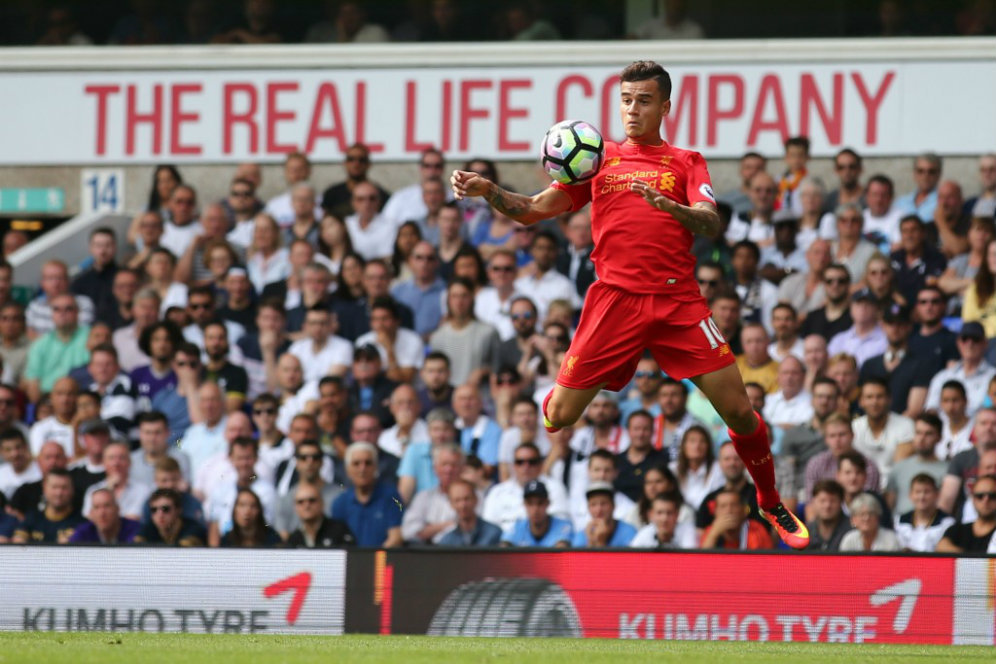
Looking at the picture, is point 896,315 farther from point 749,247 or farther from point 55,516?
point 55,516

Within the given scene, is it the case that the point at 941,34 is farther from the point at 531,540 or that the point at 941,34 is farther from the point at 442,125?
the point at 531,540

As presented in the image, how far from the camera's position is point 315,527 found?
1116cm

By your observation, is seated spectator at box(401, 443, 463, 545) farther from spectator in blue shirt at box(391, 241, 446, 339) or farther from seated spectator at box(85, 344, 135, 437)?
seated spectator at box(85, 344, 135, 437)

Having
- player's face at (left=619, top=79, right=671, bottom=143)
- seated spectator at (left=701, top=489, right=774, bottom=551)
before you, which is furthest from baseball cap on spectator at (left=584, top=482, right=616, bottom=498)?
player's face at (left=619, top=79, right=671, bottom=143)

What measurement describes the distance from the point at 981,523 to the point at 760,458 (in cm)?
276

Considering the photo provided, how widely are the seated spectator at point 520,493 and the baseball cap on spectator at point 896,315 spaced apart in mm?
2638

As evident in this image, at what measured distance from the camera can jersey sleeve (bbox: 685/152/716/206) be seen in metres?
7.74

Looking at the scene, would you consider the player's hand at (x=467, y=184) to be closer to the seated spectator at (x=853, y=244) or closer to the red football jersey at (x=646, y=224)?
the red football jersey at (x=646, y=224)

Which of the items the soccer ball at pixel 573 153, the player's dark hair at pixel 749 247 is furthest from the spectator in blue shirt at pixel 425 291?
the soccer ball at pixel 573 153

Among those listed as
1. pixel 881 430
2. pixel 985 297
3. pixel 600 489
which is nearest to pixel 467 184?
pixel 600 489

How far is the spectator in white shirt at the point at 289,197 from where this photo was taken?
566 inches

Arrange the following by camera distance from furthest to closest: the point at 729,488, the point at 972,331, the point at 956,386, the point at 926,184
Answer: the point at 926,184, the point at 972,331, the point at 956,386, the point at 729,488

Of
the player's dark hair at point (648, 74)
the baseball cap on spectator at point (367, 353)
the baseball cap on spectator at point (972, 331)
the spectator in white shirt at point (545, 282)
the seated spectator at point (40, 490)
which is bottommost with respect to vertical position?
the seated spectator at point (40, 490)

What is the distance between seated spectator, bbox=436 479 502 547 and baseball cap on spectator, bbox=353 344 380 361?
1.66 metres
